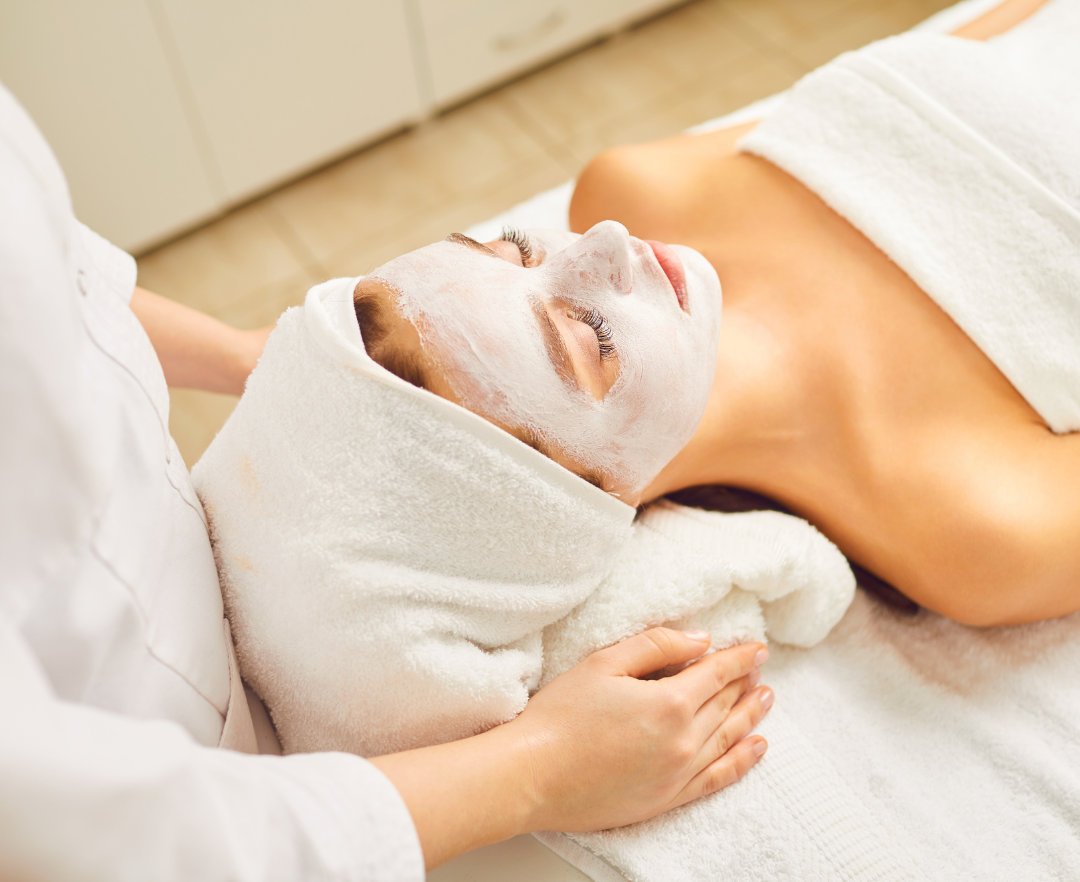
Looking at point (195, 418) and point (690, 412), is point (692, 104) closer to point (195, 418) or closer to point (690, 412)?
point (195, 418)

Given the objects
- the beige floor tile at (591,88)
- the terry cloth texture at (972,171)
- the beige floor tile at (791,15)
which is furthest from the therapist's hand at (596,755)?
the beige floor tile at (791,15)

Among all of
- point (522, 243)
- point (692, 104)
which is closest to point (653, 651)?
point (522, 243)

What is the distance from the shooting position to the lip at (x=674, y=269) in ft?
2.89

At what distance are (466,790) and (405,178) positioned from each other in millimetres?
1880

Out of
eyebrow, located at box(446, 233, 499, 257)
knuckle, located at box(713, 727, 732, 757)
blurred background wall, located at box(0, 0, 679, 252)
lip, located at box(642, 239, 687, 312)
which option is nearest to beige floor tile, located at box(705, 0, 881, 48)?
blurred background wall, located at box(0, 0, 679, 252)

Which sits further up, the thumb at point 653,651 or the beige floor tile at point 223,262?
the thumb at point 653,651

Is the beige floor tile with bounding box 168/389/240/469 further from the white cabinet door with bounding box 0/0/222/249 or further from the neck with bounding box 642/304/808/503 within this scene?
the neck with bounding box 642/304/808/503

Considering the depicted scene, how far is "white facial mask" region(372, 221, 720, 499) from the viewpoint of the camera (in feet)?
2.43

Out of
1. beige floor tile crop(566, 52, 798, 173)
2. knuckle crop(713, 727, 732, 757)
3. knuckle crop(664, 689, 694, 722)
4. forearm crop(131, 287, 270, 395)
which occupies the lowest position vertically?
knuckle crop(713, 727, 732, 757)

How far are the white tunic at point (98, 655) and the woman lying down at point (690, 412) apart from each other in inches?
4.6

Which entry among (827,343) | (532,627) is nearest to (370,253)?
(827,343)

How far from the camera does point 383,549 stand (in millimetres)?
698

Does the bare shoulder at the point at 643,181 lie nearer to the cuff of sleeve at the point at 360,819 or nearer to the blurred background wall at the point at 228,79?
the cuff of sleeve at the point at 360,819

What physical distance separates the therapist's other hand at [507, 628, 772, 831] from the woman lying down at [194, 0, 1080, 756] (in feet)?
0.16
